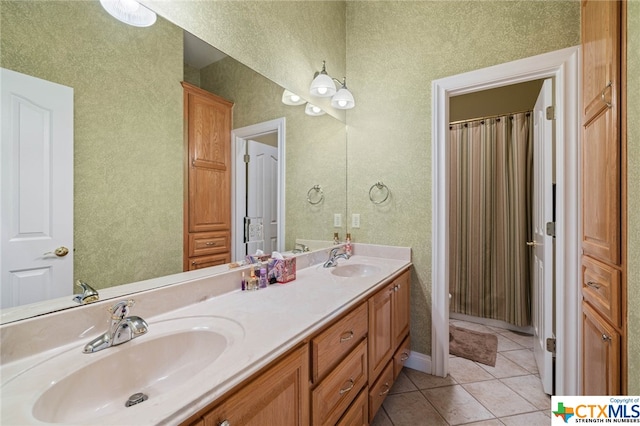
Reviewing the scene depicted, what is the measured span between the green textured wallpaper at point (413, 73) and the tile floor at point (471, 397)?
28cm

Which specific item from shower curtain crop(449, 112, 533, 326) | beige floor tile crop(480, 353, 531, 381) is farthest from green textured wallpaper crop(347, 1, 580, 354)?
shower curtain crop(449, 112, 533, 326)

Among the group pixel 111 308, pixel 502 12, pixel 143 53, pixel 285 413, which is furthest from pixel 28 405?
pixel 502 12

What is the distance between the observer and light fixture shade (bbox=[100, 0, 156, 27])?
34.1 inches

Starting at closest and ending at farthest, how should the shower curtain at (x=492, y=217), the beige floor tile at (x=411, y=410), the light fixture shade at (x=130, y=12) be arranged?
1. the light fixture shade at (x=130, y=12)
2. the beige floor tile at (x=411, y=410)
3. the shower curtain at (x=492, y=217)

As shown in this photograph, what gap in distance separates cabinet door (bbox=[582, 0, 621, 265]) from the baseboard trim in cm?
121

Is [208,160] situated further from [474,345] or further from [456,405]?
[474,345]

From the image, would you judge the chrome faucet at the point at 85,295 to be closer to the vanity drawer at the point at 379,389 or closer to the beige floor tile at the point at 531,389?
the vanity drawer at the point at 379,389

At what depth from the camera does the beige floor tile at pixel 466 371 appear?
189 cm

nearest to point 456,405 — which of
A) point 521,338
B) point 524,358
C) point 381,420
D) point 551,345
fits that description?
point 381,420

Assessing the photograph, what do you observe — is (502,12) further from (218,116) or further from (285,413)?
(285,413)

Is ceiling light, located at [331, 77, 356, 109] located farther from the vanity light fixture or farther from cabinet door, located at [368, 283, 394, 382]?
cabinet door, located at [368, 283, 394, 382]

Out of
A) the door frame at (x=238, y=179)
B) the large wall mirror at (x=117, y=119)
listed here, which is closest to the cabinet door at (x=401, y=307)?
the door frame at (x=238, y=179)

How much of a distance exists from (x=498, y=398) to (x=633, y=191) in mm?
1428

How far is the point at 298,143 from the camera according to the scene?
1816mm
